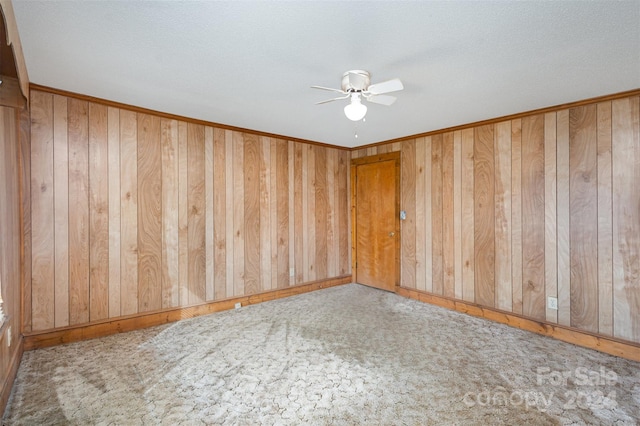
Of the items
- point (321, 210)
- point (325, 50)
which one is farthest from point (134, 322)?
point (325, 50)

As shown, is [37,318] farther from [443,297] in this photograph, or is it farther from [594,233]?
[594,233]

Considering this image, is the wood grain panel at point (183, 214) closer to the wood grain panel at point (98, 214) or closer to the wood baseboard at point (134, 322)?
the wood baseboard at point (134, 322)

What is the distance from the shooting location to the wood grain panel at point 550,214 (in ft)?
9.92

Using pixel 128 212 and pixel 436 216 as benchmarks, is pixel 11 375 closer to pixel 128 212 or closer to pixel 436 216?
pixel 128 212

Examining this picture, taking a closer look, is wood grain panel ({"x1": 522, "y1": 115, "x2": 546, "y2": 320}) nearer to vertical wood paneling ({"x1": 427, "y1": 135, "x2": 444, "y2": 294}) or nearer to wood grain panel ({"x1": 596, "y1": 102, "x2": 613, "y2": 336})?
wood grain panel ({"x1": 596, "y1": 102, "x2": 613, "y2": 336})

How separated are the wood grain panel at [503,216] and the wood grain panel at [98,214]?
4304mm

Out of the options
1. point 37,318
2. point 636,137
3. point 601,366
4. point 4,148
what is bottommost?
point 601,366

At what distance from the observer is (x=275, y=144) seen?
4273mm

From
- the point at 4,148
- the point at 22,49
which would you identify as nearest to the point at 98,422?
the point at 4,148

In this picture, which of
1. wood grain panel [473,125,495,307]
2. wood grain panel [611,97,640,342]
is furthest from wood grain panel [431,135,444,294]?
wood grain panel [611,97,640,342]

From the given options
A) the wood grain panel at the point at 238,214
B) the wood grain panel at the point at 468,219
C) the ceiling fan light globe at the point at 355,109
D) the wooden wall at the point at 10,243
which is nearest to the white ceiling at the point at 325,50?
the ceiling fan light globe at the point at 355,109

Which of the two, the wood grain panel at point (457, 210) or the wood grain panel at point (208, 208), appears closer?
the wood grain panel at point (208, 208)

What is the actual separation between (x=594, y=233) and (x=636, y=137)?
91 centimetres

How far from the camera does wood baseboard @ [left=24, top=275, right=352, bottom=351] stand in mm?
2652
